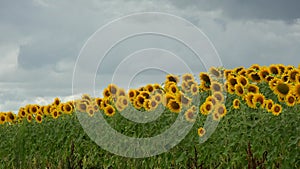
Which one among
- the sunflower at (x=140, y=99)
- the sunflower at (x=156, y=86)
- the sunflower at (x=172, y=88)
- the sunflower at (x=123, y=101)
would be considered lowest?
the sunflower at (x=140, y=99)

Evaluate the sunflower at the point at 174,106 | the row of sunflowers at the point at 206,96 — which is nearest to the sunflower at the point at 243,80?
the row of sunflowers at the point at 206,96

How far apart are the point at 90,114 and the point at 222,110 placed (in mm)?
2991

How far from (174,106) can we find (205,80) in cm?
132

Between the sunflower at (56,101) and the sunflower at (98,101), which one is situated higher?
the sunflower at (56,101)

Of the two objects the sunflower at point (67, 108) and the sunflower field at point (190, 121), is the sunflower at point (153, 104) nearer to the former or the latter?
the sunflower field at point (190, 121)

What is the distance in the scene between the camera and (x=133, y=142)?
24.3ft

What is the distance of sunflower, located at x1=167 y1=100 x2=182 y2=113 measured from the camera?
7.49 metres

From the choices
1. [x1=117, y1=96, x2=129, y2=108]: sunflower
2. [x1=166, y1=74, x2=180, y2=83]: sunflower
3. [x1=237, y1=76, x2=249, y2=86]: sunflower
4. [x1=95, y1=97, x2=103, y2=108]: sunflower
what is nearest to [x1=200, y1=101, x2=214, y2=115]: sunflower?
[x1=237, y1=76, x2=249, y2=86]: sunflower

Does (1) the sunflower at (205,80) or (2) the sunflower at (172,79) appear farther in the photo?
(2) the sunflower at (172,79)

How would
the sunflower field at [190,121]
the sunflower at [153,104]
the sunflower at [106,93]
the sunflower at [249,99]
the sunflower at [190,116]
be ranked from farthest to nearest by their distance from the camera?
the sunflower at [106,93] < the sunflower at [153,104] < the sunflower at [190,116] < the sunflower at [249,99] < the sunflower field at [190,121]

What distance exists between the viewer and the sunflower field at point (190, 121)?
602 cm

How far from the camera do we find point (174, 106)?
24.7 ft

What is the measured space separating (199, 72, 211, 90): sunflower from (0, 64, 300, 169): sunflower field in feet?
0.06

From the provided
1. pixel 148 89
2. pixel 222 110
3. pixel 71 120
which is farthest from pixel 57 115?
pixel 222 110
